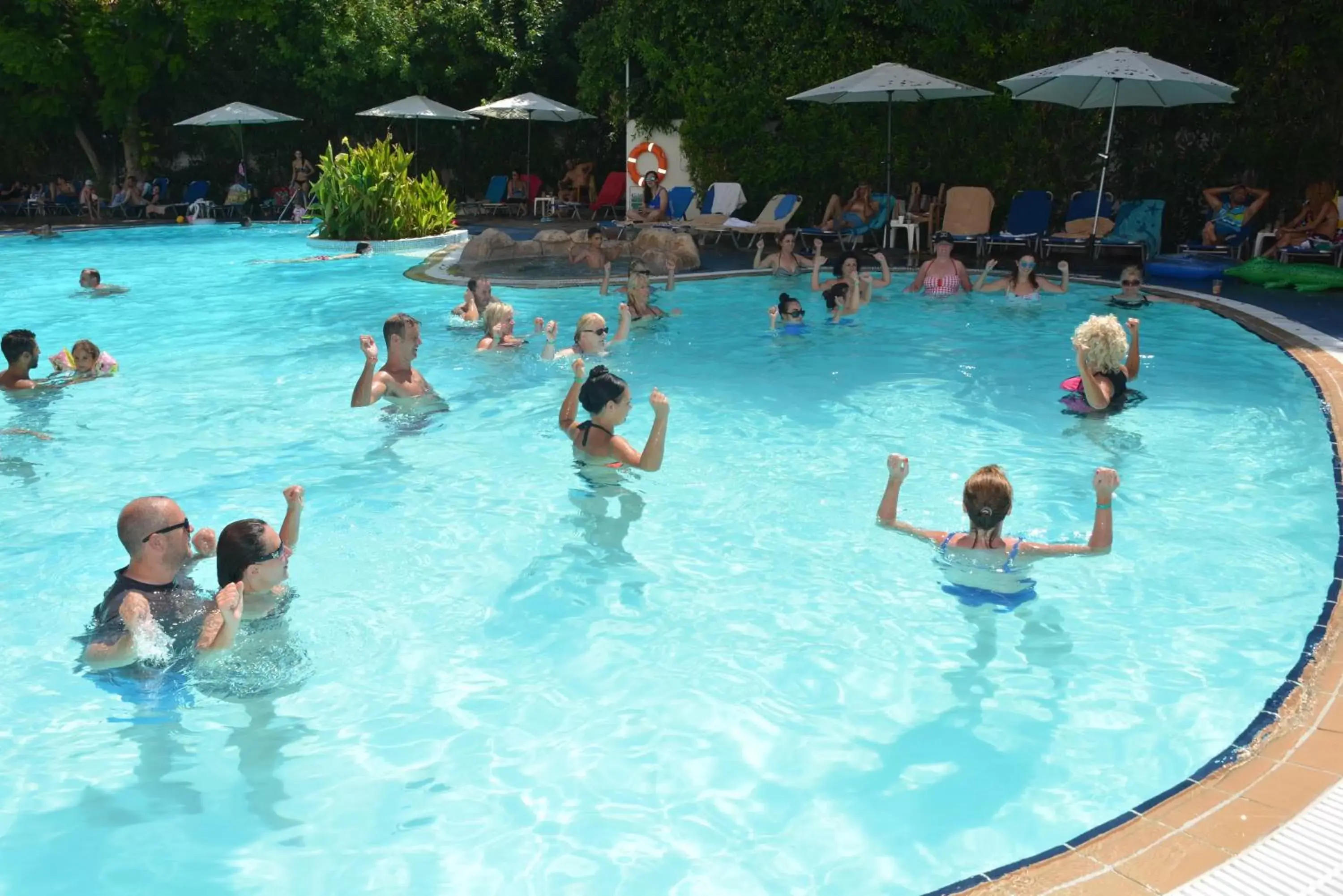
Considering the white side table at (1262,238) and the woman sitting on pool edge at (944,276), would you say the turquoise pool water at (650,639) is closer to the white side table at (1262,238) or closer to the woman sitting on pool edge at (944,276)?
the woman sitting on pool edge at (944,276)

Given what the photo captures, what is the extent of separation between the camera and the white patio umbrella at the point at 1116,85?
1352 cm

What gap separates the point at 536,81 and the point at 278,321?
14.3 m

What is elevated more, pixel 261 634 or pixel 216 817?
pixel 261 634

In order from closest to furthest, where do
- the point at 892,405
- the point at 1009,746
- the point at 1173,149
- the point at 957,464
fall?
the point at 1009,746
the point at 957,464
the point at 892,405
the point at 1173,149

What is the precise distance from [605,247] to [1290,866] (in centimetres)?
1473

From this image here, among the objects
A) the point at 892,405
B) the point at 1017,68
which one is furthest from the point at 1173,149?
the point at 892,405

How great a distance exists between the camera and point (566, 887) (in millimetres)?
3617

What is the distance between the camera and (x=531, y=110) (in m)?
22.8

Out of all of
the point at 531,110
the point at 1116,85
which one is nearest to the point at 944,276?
the point at 1116,85

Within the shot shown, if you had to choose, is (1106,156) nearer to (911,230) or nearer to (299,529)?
(911,230)

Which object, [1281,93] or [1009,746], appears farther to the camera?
[1281,93]

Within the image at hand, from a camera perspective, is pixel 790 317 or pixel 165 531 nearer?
pixel 165 531

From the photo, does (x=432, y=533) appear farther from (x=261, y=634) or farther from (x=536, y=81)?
(x=536, y=81)

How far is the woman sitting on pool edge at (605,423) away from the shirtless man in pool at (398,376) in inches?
56.9
